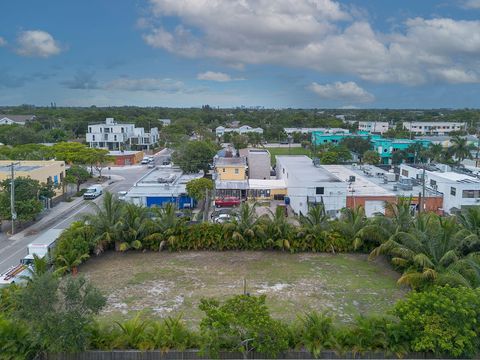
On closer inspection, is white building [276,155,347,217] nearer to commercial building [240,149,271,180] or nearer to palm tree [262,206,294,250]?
palm tree [262,206,294,250]

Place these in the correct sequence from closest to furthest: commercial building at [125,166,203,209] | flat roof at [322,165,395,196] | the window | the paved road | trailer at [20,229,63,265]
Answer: trailer at [20,229,63,265] < the paved road < the window < flat roof at [322,165,395,196] < commercial building at [125,166,203,209]

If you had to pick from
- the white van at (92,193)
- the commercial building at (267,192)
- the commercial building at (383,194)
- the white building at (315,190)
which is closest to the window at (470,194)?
the commercial building at (383,194)

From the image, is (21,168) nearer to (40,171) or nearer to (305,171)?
(40,171)

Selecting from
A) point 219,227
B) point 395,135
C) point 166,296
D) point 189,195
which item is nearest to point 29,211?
point 189,195

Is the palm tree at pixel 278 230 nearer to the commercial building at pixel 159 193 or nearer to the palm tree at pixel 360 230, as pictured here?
the palm tree at pixel 360 230

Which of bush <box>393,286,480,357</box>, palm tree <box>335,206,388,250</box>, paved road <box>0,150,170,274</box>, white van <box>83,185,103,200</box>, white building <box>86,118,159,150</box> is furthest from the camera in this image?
white building <box>86,118,159,150</box>

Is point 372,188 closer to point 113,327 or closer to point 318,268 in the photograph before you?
point 318,268

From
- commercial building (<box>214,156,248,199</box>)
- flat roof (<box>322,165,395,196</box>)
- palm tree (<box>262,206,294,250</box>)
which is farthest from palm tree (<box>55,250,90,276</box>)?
commercial building (<box>214,156,248,199</box>)

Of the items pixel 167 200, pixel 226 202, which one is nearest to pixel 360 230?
pixel 226 202

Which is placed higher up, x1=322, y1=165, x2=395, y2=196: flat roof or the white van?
x1=322, y1=165, x2=395, y2=196: flat roof
